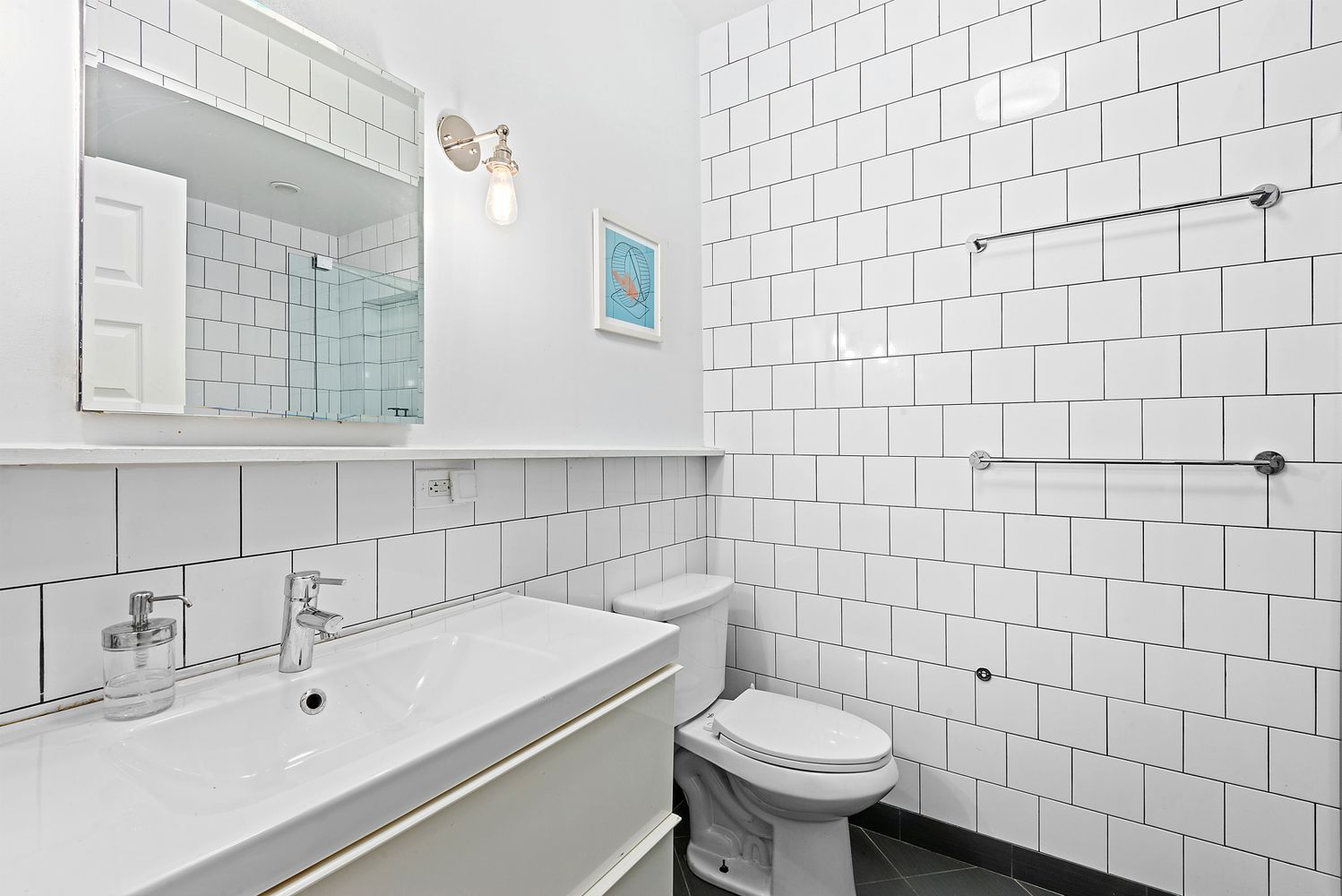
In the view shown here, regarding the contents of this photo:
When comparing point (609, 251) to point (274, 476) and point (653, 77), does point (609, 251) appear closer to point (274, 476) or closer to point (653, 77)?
point (653, 77)

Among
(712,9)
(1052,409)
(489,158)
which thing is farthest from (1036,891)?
(712,9)

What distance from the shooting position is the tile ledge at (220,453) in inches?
30.3

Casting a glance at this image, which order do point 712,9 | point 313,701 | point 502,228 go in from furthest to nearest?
point 712,9
point 502,228
point 313,701

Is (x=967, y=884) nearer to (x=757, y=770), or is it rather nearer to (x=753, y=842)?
(x=753, y=842)

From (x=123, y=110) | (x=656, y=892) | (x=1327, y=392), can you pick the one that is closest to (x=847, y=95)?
(x=1327, y=392)

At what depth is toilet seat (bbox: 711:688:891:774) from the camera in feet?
5.06

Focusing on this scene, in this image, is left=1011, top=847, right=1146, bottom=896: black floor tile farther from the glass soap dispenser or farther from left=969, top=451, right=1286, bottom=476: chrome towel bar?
the glass soap dispenser

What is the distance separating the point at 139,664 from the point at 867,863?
1.82 m

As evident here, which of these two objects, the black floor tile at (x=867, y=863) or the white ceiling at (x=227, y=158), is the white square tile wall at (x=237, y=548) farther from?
the black floor tile at (x=867, y=863)

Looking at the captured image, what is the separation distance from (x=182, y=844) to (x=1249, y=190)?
2179 mm

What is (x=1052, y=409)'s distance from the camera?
1684 millimetres

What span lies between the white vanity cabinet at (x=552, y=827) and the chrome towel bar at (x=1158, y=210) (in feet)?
4.68

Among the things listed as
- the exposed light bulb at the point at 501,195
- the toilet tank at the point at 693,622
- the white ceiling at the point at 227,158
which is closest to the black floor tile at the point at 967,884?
the toilet tank at the point at 693,622

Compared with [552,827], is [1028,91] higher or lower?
higher
